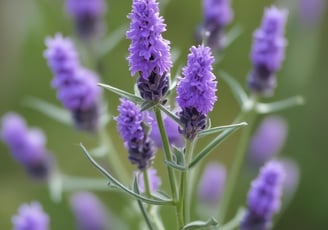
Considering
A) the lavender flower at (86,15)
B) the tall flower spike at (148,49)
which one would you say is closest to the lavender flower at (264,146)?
the lavender flower at (86,15)

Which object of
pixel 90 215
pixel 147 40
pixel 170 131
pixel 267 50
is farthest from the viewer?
pixel 90 215

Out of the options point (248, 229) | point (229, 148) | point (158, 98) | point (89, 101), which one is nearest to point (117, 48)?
point (229, 148)

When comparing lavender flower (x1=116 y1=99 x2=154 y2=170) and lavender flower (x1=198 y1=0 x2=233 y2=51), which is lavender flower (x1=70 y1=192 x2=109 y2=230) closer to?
lavender flower (x1=198 y1=0 x2=233 y2=51)

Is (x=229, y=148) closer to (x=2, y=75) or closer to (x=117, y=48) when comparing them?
(x=117, y=48)

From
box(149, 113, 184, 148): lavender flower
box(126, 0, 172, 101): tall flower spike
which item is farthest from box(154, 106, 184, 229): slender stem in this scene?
box(149, 113, 184, 148): lavender flower

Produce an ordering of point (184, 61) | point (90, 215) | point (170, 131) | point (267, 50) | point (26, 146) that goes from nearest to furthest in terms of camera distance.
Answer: point (170, 131) < point (267, 50) < point (26, 146) < point (90, 215) < point (184, 61)

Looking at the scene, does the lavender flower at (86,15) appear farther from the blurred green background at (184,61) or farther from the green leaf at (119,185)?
the green leaf at (119,185)

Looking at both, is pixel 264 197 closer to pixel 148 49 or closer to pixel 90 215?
pixel 148 49

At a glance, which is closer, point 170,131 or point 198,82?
point 198,82

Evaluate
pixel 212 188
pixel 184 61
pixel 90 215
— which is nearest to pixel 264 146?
pixel 212 188
